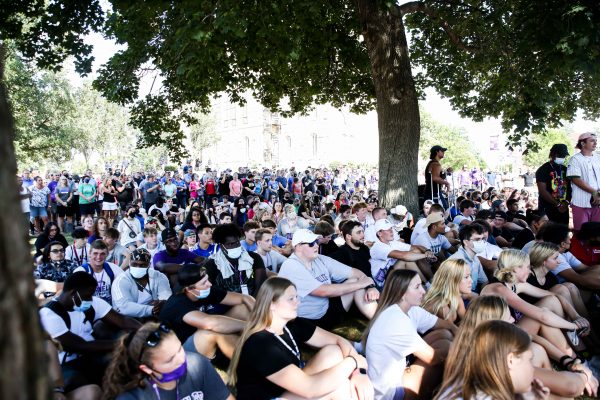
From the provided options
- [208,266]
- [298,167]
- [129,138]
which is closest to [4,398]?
[208,266]

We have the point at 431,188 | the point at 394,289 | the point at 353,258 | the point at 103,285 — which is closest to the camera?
the point at 394,289

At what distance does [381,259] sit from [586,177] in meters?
3.40

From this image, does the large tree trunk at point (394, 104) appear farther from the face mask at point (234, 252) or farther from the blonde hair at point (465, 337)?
the blonde hair at point (465, 337)

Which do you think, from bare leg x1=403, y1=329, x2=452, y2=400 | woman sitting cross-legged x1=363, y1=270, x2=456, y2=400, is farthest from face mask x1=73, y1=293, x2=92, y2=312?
bare leg x1=403, y1=329, x2=452, y2=400

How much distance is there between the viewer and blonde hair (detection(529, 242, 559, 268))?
5.61m

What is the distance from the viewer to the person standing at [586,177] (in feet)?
24.6

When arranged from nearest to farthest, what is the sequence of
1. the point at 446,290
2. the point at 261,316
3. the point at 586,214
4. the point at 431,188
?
the point at 261,316 → the point at 446,290 → the point at 586,214 → the point at 431,188

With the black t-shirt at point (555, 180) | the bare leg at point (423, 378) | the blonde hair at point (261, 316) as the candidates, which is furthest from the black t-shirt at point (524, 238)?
the blonde hair at point (261, 316)

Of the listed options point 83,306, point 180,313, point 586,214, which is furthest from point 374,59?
point 83,306

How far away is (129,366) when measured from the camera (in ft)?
9.84

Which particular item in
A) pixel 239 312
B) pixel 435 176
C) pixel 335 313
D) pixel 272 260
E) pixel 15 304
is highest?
pixel 15 304

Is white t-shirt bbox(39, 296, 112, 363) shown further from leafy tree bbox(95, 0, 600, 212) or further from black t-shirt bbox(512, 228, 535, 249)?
black t-shirt bbox(512, 228, 535, 249)

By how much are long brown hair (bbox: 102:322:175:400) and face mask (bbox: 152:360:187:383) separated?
10cm

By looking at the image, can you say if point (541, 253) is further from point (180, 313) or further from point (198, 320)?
point (180, 313)
